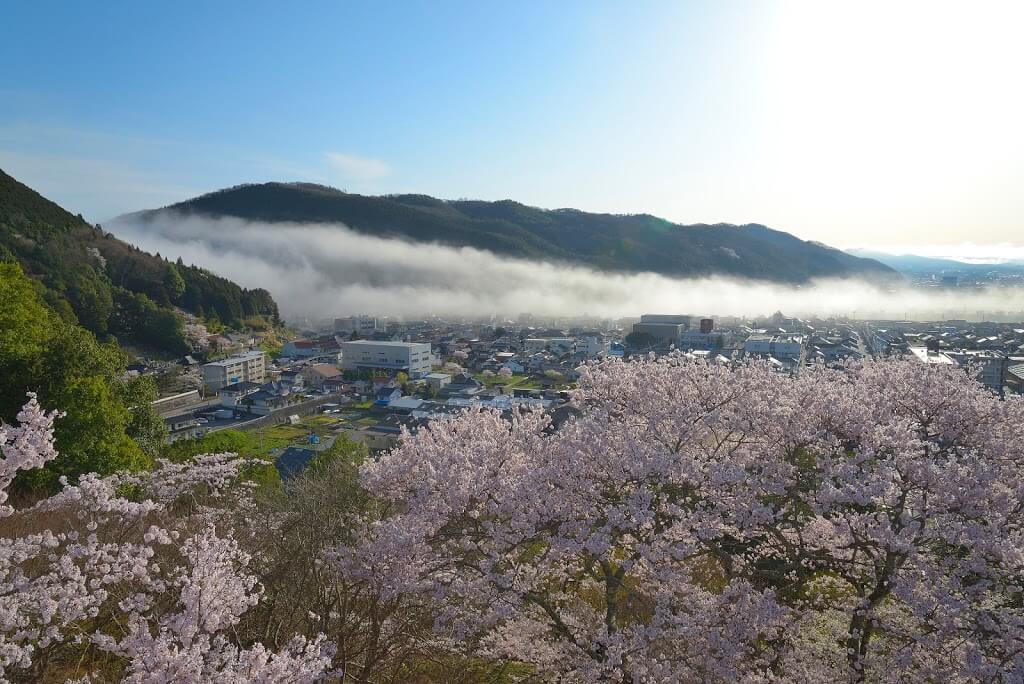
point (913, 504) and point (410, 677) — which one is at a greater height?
point (913, 504)

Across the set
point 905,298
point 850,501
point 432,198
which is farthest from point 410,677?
point 432,198

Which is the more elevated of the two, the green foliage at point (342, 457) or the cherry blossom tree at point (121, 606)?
the cherry blossom tree at point (121, 606)

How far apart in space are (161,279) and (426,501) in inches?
2274

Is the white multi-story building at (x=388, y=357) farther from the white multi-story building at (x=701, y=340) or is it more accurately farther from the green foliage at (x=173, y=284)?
the white multi-story building at (x=701, y=340)

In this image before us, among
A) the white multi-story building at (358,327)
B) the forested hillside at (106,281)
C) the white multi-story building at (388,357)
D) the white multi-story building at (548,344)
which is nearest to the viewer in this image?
the forested hillside at (106,281)

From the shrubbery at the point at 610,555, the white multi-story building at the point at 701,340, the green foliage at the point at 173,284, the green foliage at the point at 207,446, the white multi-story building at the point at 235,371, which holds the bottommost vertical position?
the white multi-story building at the point at 235,371

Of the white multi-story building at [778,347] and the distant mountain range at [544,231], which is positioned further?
the distant mountain range at [544,231]

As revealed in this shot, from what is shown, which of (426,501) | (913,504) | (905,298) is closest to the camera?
(913,504)

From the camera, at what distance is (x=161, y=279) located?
5362 centimetres

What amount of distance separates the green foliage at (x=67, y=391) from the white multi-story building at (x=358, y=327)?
168 feet

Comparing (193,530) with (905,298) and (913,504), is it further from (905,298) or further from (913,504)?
(905,298)

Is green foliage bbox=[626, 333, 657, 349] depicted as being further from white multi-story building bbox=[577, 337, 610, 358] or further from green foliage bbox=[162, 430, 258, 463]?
green foliage bbox=[162, 430, 258, 463]

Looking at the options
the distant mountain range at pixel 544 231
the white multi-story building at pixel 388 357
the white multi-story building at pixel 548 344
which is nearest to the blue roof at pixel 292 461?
the white multi-story building at pixel 388 357

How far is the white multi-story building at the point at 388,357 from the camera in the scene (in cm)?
4344
